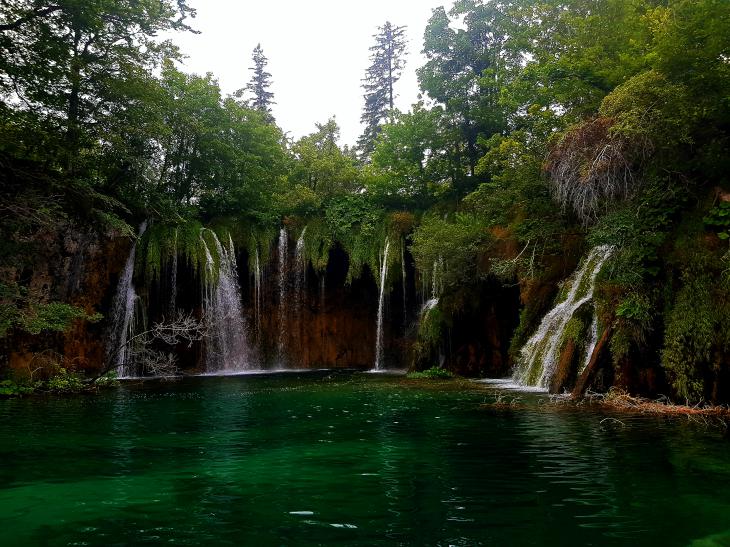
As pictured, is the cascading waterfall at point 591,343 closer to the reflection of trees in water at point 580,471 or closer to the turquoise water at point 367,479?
the turquoise water at point 367,479

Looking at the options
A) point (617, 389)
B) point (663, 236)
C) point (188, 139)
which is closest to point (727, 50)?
point (663, 236)

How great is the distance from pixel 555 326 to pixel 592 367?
3231 mm

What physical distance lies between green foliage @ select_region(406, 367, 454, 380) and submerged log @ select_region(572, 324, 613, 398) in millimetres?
7929

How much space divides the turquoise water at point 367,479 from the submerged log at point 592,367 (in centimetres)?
139

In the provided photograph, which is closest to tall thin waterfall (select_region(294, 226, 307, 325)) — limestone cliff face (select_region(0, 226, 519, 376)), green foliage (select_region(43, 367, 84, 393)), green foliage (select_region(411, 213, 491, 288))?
limestone cliff face (select_region(0, 226, 519, 376))

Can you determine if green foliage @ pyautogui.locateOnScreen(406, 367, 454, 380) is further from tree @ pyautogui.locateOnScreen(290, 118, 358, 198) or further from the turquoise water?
tree @ pyautogui.locateOnScreen(290, 118, 358, 198)

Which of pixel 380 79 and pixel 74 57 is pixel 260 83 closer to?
pixel 380 79

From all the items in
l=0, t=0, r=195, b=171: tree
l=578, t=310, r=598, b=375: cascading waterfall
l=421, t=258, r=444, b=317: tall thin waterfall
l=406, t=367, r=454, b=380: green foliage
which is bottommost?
l=406, t=367, r=454, b=380: green foliage

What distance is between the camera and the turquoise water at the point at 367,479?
14.2ft

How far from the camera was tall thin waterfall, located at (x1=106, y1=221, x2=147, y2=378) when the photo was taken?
24.7m

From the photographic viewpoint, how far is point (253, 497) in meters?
5.34

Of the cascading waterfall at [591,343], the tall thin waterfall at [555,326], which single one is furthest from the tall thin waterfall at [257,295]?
the cascading waterfall at [591,343]

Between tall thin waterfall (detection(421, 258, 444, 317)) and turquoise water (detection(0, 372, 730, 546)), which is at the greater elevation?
tall thin waterfall (detection(421, 258, 444, 317))

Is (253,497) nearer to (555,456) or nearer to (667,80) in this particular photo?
(555,456)
